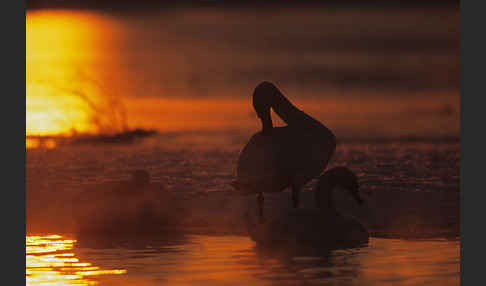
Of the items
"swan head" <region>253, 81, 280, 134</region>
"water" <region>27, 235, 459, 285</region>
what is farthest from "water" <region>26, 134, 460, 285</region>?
"swan head" <region>253, 81, 280, 134</region>

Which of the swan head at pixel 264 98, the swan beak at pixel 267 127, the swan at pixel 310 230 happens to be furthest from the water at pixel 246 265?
the swan head at pixel 264 98

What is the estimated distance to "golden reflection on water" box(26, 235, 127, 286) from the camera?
43.4ft

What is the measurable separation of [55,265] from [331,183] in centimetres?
463

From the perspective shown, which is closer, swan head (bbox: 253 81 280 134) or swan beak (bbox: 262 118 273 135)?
swan beak (bbox: 262 118 273 135)

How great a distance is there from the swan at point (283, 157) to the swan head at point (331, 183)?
23cm

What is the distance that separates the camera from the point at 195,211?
1927 cm

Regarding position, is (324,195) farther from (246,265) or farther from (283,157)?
(246,265)

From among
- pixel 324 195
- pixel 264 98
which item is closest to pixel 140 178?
pixel 264 98

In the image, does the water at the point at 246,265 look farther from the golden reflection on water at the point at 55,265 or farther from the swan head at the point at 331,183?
the swan head at the point at 331,183

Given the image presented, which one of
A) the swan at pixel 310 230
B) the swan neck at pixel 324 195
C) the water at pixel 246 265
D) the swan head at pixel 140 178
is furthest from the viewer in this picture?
the swan head at pixel 140 178

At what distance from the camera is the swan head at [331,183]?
17031 mm

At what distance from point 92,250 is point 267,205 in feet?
14.7

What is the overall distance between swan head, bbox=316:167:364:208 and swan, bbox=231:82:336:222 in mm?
235

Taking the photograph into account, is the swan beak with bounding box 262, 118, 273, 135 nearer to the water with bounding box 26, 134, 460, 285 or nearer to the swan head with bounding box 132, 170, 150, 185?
the water with bounding box 26, 134, 460, 285
